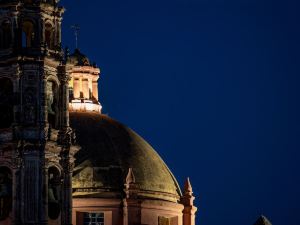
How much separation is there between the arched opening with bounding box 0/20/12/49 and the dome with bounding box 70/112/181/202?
11806mm

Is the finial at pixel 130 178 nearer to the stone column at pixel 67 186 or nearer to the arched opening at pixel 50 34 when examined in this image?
the stone column at pixel 67 186

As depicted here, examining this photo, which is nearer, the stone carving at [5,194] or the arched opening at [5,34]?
the stone carving at [5,194]

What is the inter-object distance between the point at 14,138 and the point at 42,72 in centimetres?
444

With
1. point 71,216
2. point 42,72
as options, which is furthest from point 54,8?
point 71,216

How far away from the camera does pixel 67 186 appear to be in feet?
359

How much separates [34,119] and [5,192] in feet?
15.5

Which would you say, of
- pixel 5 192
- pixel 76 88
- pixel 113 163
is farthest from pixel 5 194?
pixel 76 88

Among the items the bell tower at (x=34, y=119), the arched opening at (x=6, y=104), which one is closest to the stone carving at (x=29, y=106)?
the bell tower at (x=34, y=119)

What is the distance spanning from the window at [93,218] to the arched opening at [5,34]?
14.0 metres

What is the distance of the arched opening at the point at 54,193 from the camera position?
108562 mm

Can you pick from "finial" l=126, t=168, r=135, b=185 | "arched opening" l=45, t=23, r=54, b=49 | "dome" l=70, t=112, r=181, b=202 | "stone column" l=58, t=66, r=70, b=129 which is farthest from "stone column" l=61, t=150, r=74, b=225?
"finial" l=126, t=168, r=135, b=185

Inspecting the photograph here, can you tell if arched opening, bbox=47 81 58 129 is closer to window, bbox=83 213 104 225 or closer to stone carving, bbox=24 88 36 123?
stone carving, bbox=24 88 36 123

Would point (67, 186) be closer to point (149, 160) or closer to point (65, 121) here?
point (65, 121)

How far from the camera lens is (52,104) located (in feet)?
361
